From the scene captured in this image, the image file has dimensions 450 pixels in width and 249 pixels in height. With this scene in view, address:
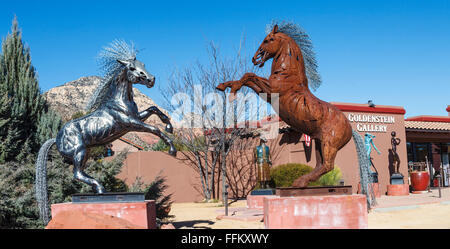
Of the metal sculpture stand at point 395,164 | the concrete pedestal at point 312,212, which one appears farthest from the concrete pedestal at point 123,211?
the metal sculpture stand at point 395,164

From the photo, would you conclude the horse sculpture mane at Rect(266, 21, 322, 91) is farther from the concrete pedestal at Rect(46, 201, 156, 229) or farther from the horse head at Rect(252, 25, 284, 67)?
the concrete pedestal at Rect(46, 201, 156, 229)

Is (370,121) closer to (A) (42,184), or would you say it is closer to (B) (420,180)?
(B) (420,180)

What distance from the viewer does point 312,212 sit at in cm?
651

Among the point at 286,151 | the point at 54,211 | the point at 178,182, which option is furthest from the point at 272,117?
the point at 54,211

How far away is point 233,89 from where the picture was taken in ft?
22.2

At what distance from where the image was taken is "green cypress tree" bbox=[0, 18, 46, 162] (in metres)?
12.8

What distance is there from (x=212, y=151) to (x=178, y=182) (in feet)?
6.87

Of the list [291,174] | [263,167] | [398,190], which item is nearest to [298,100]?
[263,167]

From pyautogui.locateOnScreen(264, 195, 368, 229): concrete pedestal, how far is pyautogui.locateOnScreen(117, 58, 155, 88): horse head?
9.29 feet

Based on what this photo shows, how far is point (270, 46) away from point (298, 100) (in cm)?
113

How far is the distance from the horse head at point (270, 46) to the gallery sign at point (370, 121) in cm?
1015

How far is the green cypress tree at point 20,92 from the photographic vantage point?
1280cm

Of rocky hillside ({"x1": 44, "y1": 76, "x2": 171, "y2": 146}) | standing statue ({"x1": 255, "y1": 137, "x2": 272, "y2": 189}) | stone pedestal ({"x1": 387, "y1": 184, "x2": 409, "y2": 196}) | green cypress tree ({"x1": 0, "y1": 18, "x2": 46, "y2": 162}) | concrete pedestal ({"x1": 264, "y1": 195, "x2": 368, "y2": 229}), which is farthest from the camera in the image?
rocky hillside ({"x1": 44, "y1": 76, "x2": 171, "y2": 146})

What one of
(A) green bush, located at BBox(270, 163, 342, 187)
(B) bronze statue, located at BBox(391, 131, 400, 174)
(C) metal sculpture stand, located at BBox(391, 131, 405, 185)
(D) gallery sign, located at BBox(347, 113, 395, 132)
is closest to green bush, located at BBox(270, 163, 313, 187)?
(A) green bush, located at BBox(270, 163, 342, 187)
